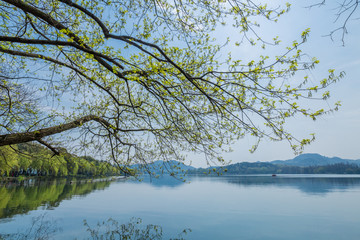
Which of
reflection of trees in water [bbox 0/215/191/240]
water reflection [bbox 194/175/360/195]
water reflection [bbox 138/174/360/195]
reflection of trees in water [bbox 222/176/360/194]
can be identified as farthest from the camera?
water reflection [bbox 138/174/360/195]

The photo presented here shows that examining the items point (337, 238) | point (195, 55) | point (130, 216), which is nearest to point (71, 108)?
point (195, 55)

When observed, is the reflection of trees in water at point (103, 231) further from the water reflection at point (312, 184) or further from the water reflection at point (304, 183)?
the water reflection at point (312, 184)

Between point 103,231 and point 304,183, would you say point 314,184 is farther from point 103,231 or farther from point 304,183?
point 103,231

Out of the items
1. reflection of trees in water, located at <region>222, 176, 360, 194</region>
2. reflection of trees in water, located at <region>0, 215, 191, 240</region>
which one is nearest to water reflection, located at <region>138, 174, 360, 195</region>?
reflection of trees in water, located at <region>222, 176, 360, 194</region>

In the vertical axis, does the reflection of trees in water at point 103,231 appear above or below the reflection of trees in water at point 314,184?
above

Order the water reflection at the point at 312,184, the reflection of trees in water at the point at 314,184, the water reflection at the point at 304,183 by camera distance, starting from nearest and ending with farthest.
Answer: the water reflection at the point at 312,184
the reflection of trees in water at the point at 314,184
the water reflection at the point at 304,183

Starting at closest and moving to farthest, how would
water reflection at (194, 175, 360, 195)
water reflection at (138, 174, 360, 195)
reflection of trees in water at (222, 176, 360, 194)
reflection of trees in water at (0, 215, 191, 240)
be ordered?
reflection of trees in water at (0, 215, 191, 240), water reflection at (194, 175, 360, 195), reflection of trees in water at (222, 176, 360, 194), water reflection at (138, 174, 360, 195)

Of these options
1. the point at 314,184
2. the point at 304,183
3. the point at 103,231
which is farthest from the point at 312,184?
the point at 103,231

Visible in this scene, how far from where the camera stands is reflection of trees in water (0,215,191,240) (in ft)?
44.4

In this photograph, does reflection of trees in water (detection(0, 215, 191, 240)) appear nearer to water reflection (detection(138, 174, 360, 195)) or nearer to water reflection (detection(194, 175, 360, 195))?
water reflection (detection(138, 174, 360, 195))

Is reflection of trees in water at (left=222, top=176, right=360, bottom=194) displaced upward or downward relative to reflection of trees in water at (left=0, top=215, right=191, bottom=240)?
downward

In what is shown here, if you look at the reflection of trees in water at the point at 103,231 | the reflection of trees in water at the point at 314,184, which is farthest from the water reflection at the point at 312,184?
the reflection of trees in water at the point at 103,231

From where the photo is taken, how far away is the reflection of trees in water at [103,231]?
1354 centimetres

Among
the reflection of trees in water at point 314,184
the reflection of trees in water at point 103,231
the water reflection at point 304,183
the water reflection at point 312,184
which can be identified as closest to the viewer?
the reflection of trees in water at point 103,231
